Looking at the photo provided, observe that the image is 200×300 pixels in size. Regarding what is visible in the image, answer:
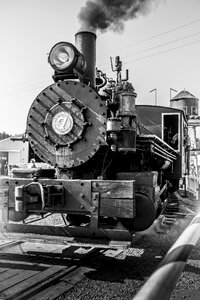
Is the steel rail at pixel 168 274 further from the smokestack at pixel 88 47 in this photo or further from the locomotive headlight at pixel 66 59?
the smokestack at pixel 88 47

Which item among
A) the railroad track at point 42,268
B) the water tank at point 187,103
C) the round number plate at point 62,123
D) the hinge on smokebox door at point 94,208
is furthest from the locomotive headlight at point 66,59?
the water tank at point 187,103

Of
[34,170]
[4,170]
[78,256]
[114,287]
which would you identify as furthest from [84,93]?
[4,170]

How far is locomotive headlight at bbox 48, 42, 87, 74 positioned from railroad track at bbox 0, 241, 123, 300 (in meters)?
2.65

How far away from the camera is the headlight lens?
4.75m

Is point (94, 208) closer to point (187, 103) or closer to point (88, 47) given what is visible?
point (88, 47)

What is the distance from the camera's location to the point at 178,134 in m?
7.09

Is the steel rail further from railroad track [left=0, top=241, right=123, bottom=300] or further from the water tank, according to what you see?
the water tank

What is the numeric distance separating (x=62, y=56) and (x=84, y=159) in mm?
1582

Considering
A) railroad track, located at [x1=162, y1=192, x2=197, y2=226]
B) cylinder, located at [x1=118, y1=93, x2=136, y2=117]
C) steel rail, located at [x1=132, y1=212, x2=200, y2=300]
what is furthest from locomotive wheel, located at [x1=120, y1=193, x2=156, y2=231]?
steel rail, located at [x1=132, y1=212, x2=200, y2=300]

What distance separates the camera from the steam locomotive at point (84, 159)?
4184 mm

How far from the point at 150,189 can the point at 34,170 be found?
1.69m

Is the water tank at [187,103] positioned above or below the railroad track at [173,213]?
above

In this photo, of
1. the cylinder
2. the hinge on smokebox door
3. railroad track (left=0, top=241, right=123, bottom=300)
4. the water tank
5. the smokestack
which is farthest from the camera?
the water tank

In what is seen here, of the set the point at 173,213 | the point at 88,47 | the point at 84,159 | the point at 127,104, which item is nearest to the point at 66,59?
the point at 88,47
